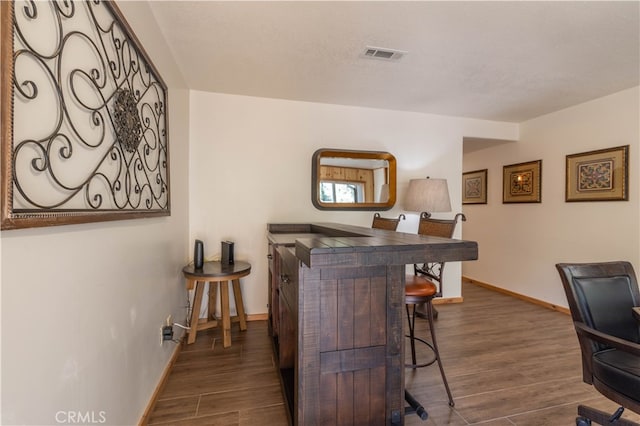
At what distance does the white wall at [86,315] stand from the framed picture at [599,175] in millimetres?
4243

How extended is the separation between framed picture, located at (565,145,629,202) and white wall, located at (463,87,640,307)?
0.18 ft

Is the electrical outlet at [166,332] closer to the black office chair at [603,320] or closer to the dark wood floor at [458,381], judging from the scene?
the dark wood floor at [458,381]

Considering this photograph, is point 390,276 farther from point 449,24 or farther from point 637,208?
point 637,208

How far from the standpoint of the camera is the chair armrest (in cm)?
110

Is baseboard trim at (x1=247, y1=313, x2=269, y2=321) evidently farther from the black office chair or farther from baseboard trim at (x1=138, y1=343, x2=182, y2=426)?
the black office chair

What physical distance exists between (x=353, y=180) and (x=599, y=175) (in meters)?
2.62

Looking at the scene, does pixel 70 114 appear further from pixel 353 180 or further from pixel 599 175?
pixel 599 175

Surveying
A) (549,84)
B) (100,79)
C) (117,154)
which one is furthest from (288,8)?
(549,84)

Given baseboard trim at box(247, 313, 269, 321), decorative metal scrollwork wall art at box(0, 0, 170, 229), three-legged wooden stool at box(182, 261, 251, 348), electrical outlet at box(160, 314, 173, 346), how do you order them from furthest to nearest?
baseboard trim at box(247, 313, 269, 321) → three-legged wooden stool at box(182, 261, 251, 348) → electrical outlet at box(160, 314, 173, 346) → decorative metal scrollwork wall art at box(0, 0, 170, 229)

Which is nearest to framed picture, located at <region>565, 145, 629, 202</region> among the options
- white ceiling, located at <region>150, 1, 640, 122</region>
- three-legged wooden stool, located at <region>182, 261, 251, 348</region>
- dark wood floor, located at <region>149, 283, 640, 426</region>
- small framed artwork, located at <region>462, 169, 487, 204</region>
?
white ceiling, located at <region>150, 1, 640, 122</region>

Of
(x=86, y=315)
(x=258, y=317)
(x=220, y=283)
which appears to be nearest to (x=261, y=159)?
(x=220, y=283)

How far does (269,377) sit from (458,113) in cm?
352

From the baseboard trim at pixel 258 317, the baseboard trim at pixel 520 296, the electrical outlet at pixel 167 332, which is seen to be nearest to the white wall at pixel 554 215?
the baseboard trim at pixel 520 296

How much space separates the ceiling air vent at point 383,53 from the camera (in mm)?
2143
